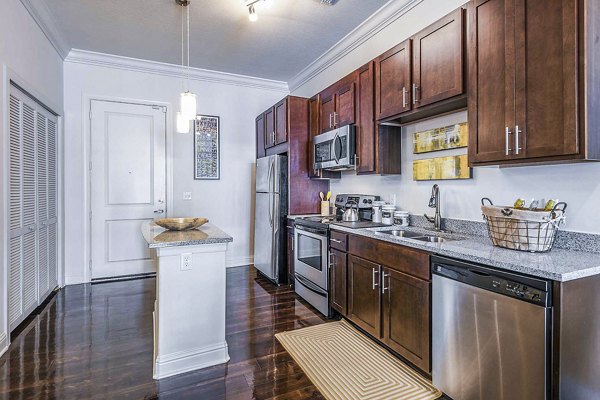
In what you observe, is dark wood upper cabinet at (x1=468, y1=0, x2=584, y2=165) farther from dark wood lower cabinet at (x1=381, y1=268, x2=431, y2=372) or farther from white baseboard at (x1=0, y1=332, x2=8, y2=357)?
white baseboard at (x1=0, y1=332, x2=8, y2=357)

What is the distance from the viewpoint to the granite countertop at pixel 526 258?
138 centimetres

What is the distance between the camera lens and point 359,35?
3578mm

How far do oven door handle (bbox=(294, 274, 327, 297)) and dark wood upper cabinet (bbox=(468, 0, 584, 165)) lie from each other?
185 cm

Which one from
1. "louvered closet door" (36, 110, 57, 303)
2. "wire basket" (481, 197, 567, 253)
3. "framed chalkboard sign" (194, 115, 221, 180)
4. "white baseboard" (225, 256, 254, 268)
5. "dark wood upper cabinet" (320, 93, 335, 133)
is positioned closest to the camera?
"wire basket" (481, 197, 567, 253)

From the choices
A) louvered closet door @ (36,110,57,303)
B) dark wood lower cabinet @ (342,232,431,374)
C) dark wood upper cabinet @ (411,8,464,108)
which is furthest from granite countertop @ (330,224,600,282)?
louvered closet door @ (36,110,57,303)

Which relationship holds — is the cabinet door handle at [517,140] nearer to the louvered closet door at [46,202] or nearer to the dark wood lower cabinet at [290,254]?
the dark wood lower cabinet at [290,254]

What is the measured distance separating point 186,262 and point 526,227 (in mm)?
2049

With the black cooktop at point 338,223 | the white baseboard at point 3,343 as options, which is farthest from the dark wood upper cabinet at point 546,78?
the white baseboard at point 3,343

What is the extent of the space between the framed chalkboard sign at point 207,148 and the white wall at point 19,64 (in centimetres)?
170

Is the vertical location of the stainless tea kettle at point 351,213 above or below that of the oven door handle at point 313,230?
above

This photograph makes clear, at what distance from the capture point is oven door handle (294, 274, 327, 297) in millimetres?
3146

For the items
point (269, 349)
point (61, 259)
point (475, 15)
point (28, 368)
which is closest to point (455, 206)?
point (475, 15)

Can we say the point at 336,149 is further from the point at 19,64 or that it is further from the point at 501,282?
the point at 19,64

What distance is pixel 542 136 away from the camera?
5.43 ft
